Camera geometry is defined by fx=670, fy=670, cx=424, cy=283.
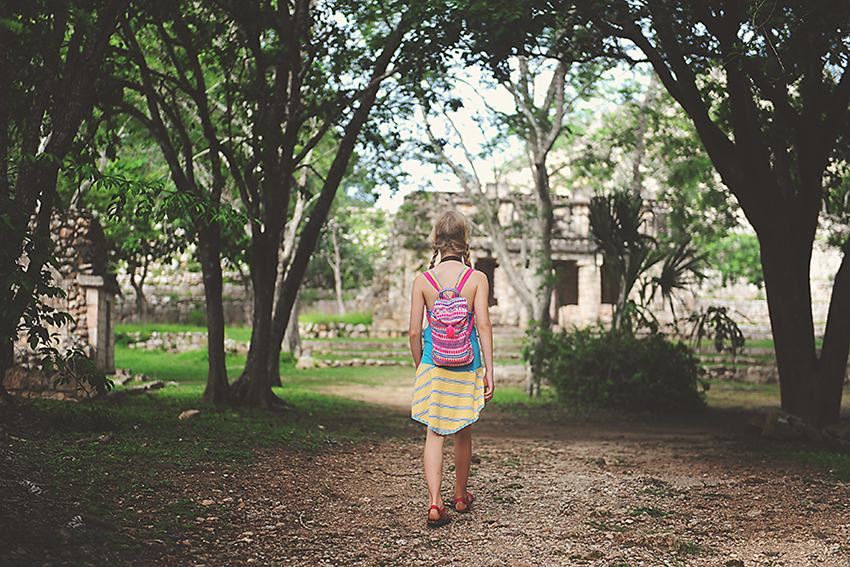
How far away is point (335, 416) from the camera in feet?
27.9

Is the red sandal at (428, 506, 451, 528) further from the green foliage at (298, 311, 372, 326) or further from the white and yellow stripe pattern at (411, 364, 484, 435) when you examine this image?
the green foliage at (298, 311, 372, 326)

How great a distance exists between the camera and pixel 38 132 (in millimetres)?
5383

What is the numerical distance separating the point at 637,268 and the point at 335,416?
199 inches

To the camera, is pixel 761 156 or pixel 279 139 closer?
pixel 761 156

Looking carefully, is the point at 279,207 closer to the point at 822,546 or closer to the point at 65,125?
the point at 65,125

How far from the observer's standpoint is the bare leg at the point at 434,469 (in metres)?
3.58

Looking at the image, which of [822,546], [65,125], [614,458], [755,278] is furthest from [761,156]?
[755,278]

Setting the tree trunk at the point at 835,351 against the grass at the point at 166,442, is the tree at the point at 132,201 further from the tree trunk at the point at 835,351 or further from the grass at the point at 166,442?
the tree trunk at the point at 835,351

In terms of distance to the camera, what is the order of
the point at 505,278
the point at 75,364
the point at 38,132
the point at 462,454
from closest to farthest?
1. the point at 462,454
2. the point at 75,364
3. the point at 38,132
4. the point at 505,278

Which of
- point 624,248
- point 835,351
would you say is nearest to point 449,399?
point 835,351

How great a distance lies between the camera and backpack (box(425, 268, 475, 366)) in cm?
358

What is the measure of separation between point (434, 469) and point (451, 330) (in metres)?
0.75

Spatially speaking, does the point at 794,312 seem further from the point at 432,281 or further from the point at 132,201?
the point at 132,201

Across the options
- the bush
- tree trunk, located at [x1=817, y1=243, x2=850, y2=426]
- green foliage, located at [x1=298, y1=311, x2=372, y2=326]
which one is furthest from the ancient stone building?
tree trunk, located at [x1=817, y1=243, x2=850, y2=426]
